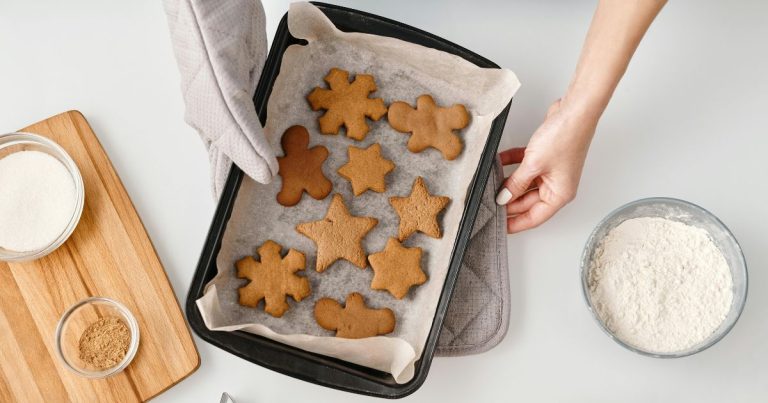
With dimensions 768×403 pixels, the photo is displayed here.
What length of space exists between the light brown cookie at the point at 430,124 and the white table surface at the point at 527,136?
0.11 m

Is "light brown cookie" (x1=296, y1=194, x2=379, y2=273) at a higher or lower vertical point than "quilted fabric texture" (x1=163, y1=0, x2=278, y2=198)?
lower

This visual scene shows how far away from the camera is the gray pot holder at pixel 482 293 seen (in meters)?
1.01

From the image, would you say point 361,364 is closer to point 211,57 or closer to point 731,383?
point 211,57

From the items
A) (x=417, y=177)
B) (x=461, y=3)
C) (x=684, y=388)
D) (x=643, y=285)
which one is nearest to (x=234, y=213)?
(x=417, y=177)

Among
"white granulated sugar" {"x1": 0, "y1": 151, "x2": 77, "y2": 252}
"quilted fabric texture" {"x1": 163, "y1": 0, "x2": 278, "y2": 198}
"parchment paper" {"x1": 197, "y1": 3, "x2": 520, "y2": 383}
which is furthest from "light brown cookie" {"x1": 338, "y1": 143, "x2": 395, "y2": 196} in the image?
"white granulated sugar" {"x1": 0, "y1": 151, "x2": 77, "y2": 252}

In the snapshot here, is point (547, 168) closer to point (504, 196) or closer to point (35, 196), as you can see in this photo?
point (504, 196)

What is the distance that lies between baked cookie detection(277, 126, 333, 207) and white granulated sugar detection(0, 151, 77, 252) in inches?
13.5

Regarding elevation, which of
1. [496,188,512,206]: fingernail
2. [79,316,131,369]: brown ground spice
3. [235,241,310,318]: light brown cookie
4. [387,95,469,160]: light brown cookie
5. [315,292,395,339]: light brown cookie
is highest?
[387,95,469,160]: light brown cookie

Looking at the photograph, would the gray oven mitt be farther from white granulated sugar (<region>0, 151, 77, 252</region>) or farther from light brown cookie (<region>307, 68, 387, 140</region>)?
white granulated sugar (<region>0, 151, 77, 252</region>)

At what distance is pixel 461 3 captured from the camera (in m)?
1.12

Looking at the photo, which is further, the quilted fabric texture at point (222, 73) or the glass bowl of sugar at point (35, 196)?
the glass bowl of sugar at point (35, 196)

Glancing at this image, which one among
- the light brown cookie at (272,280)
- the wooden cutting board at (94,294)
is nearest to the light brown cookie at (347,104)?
the light brown cookie at (272,280)

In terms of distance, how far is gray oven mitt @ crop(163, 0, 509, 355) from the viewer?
2.84 feet

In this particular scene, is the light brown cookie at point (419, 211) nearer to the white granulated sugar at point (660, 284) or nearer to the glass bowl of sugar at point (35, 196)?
the white granulated sugar at point (660, 284)
